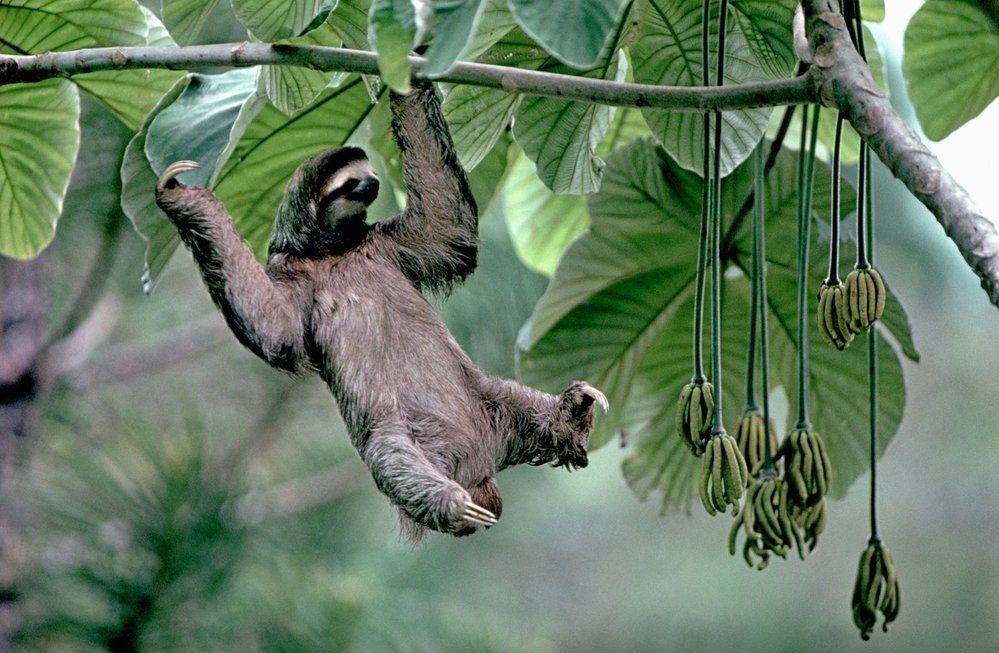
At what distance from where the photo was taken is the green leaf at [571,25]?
0.89 metres

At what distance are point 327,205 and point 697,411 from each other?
552 millimetres

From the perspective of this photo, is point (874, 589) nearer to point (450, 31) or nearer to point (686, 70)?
point (686, 70)

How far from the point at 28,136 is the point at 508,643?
1932mm

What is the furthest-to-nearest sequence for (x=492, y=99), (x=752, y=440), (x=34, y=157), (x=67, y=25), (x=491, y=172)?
(x=491, y=172), (x=34, y=157), (x=67, y=25), (x=492, y=99), (x=752, y=440)

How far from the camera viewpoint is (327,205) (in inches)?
56.4

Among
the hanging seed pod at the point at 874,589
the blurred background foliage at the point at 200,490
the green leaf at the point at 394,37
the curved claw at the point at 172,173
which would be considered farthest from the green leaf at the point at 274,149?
the hanging seed pod at the point at 874,589

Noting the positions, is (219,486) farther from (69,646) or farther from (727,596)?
(727,596)

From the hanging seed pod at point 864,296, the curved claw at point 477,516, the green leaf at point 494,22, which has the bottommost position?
the curved claw at point 477,516

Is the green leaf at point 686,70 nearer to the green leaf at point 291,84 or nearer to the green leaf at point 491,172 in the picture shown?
the green leaf at point 491,172

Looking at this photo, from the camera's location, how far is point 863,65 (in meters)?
1.04

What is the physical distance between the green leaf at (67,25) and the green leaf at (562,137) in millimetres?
567

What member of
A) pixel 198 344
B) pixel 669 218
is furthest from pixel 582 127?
pixel 198 344

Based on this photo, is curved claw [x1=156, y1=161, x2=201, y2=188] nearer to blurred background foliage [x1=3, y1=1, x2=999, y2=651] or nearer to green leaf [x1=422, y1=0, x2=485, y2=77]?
green leaf [x1=422, y1=0, x2=485, y2=77]

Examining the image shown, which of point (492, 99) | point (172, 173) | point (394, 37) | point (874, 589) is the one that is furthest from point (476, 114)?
point (874, 589)
